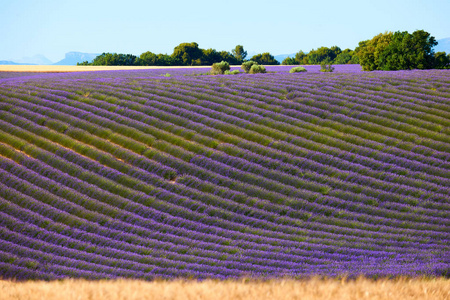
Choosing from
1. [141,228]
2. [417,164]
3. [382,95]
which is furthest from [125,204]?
[382,95]

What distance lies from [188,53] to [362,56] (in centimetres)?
4527

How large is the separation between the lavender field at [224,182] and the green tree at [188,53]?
63825 millimetres

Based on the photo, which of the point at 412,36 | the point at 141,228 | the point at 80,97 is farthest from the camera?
the point at 412,36

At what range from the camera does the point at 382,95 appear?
25.2 metres

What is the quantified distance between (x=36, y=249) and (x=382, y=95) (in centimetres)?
1912

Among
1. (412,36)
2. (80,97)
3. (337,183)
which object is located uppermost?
(412,36)

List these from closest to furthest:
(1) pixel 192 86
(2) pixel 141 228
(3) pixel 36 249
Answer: (3) pixel 36 249 → (2) pixel 141 228 → (1) pixel 192 86

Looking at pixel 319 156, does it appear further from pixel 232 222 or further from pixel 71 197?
pixel 71 197

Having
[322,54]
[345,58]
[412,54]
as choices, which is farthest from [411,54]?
[322,54]

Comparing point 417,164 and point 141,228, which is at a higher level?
point 417,164

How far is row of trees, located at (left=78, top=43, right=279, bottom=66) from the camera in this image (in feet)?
→ 291

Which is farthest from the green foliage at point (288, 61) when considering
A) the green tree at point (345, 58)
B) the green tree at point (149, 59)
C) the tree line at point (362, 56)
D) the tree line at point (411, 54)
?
the tree line at point (411, 54)

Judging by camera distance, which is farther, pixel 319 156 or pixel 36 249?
pixel 319 156

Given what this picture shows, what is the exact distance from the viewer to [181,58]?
9006 centimetres
